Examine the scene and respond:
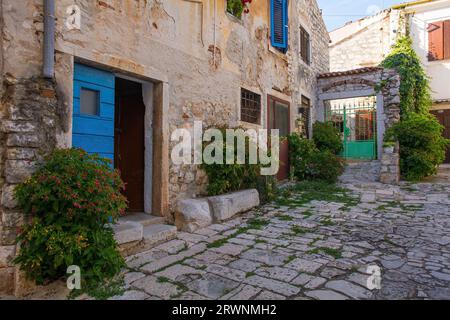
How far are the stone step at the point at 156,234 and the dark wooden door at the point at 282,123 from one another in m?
4.35

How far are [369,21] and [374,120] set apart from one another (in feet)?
19.3

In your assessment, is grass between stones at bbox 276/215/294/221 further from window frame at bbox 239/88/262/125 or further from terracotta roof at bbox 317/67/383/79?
terracotta roof at bbox 317/67/383/79

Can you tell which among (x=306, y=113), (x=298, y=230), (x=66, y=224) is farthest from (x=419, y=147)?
(x=66, y=224)

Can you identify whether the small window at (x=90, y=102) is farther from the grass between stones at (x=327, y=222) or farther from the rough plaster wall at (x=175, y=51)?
the grass between stones at (x=327, y=222)

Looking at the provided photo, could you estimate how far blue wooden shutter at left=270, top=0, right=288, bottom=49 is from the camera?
792 cm

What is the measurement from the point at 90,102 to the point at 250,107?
4.10 metres

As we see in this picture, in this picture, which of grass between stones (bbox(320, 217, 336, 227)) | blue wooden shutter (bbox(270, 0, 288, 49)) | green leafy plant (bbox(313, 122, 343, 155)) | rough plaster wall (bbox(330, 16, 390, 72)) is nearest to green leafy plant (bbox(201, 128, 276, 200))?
grass between stones (bbox(320, 217, 336, 227))

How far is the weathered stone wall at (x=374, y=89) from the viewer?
10594mm

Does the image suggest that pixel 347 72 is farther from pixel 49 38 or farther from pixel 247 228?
pixel 49 38

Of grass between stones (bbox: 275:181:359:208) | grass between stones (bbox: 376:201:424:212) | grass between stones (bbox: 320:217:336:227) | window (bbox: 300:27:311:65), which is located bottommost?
grass between stones (bbox: 320:217:336:227)

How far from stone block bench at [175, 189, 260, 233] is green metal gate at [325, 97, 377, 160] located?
25.8ft

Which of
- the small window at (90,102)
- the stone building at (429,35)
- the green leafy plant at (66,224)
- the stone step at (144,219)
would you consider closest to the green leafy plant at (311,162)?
the stone step at (144,219)

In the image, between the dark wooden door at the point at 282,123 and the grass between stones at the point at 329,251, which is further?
the dark wooden door at the point at 282,123

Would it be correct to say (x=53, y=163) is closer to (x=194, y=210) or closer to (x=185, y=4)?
(x=194, y=210)
